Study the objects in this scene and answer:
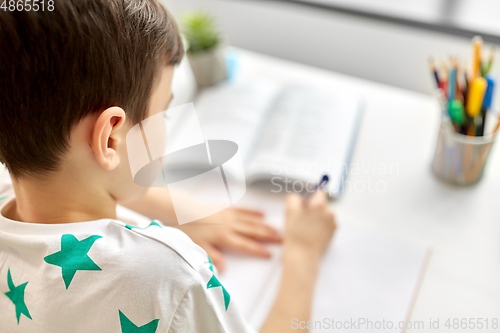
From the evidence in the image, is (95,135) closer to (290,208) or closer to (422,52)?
(290,208)

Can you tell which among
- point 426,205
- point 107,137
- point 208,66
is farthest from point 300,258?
point 208,66

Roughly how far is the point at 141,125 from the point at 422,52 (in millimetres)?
893

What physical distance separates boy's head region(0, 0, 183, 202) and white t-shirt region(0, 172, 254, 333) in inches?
2.6

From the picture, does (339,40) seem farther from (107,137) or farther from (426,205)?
(107,137)

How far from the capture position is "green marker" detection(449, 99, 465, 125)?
0.64 meters

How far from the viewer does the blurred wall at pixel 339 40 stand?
→ 42.9 inches

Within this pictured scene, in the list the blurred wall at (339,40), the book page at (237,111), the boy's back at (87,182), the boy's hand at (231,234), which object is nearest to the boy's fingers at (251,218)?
the boy's hand at (231,234)

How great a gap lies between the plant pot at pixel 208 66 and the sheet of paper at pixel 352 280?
0.41 metres

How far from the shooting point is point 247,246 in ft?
2.08

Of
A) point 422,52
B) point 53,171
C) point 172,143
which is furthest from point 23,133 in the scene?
point 422,52

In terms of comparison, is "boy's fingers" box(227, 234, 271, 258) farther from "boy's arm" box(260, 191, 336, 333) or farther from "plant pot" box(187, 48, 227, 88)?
"plant pot" box(187, 48, 227, 88)

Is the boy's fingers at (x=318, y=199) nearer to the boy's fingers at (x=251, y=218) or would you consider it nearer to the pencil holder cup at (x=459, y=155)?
the boy's fingers at (x=251, y=218)

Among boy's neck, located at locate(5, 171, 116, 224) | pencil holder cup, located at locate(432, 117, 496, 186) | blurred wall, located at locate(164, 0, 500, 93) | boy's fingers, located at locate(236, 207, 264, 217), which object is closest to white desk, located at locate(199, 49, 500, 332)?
pencil holder cup, located at locate(432, 117, 496, 186)

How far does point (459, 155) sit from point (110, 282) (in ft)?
1.76
